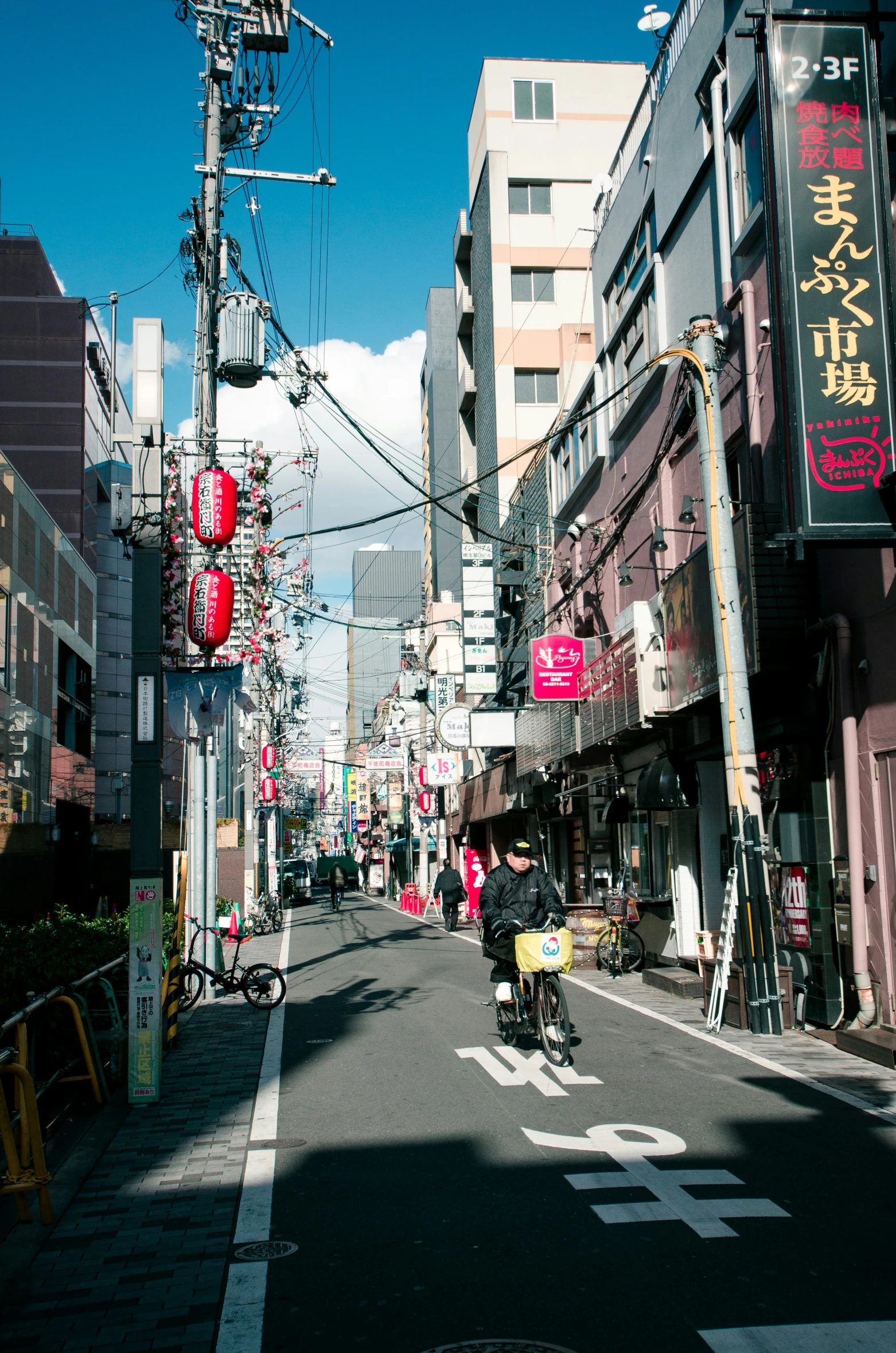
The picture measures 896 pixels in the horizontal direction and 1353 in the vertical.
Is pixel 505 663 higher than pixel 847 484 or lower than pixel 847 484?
higher

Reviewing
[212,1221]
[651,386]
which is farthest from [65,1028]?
[651,386]

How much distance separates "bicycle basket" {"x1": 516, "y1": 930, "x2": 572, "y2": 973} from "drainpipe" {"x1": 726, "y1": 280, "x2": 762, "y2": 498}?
6.57 m

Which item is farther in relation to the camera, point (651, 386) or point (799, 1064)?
point (651, 386)

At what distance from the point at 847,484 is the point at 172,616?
10.2 m

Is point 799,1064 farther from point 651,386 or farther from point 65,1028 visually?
point 651,386

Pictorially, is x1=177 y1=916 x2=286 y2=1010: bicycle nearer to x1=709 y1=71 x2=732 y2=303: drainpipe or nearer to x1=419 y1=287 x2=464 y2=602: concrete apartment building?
x1=709 y1=71 x2=732 y2=303: drainpipe

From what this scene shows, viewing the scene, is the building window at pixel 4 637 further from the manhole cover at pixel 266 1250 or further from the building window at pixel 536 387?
the building window at pixel 536 387

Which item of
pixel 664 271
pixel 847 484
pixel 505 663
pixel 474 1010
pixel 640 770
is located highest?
pixel 664 271

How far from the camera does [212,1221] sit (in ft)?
19.7

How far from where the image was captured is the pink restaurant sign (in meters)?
22.0

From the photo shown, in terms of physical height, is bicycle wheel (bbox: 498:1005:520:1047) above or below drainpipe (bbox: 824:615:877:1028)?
below

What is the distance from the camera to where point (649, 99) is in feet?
66.1

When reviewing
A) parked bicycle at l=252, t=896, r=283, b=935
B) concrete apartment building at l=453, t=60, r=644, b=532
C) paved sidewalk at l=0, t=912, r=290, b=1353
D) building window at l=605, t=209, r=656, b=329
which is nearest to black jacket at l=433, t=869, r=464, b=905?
parked bicycle at l=252, t=896, r=283, b=935

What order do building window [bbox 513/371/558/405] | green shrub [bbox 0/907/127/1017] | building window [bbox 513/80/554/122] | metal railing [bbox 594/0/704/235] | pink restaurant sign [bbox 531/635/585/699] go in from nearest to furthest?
green shrub [bbox 0/907/127/1017] < metal railing [bbox 594/0/704/235] < pink restaurant sign [bbox 531/635/585/699] < building window [bbox 513/371/558/405] < building window [bbox 513/80/554/122]
